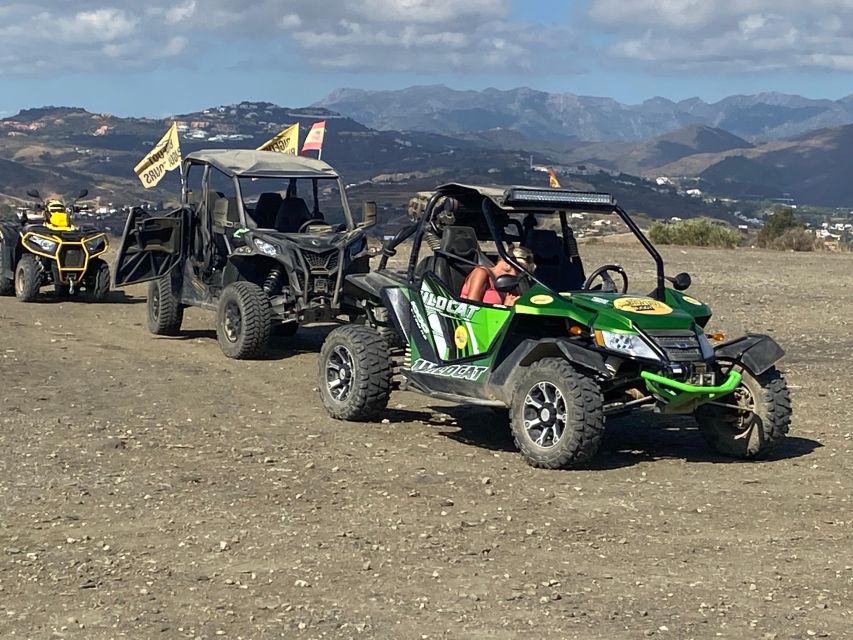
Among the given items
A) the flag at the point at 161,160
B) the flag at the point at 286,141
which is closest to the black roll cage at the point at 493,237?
the flag at the point at 161,160

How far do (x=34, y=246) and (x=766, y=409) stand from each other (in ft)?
41.0

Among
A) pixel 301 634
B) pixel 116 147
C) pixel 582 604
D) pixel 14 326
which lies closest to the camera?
pixel 301 634

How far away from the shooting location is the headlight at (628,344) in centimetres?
805

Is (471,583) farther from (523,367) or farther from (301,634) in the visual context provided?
(523,367)

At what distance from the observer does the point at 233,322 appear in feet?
42.4

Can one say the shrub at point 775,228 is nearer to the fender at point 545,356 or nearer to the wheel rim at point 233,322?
the wheel rim at point 233,322

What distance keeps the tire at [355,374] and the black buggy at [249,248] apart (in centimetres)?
260

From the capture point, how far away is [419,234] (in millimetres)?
9484

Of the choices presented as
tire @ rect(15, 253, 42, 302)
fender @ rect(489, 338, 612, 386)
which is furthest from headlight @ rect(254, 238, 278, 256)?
tire @ rect(15, 253, 42, 302)

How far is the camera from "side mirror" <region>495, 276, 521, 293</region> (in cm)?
859

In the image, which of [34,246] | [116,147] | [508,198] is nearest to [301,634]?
[508,198]

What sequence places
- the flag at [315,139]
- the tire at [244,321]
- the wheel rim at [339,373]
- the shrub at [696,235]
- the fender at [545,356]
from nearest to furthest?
the fender at [545,356] → the wheel rim at [339,373] → the tire at [244,321] → the flag at [315,139] → the shrub at [696,235]

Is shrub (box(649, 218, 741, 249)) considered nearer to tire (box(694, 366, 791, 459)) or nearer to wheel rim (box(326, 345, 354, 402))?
wheel rim (box(326, 345, 354, 402))

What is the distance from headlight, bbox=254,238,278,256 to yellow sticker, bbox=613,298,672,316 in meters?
5.50
